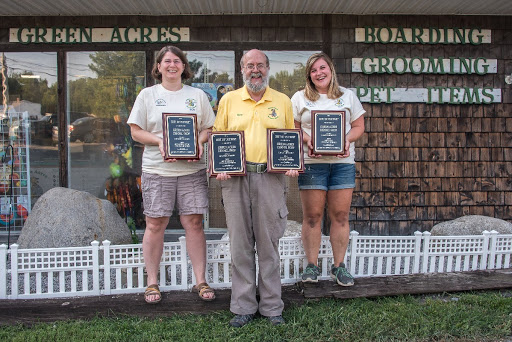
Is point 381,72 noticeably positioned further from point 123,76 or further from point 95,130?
point 95,130

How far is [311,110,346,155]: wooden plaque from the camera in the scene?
10.3 ft

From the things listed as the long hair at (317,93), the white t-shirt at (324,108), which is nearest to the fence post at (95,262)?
the white t-shirt at (324,108)

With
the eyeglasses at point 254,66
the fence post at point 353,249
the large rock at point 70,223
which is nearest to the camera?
the eyeglasses at point 254,66

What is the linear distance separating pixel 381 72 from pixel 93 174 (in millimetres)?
3713

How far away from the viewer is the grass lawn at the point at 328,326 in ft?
9.12

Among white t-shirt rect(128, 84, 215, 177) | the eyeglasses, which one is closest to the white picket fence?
white t-shirt rect(128, 84, 215, 177)

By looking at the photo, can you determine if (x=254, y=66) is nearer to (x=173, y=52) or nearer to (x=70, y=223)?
(x=173, y=52)

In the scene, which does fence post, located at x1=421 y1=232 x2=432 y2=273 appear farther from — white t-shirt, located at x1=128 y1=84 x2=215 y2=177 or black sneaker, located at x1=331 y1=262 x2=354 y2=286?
white t-shirt, located at x1=128 y1=84 x2=215 y2=177

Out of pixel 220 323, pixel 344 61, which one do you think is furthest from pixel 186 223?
pixel 344 61

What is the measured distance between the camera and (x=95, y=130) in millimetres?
5594

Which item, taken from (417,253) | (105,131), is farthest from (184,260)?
(105,131)

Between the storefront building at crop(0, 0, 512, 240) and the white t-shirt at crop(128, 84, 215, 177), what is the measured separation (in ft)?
7.86

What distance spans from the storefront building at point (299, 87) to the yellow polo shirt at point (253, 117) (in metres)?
2.58

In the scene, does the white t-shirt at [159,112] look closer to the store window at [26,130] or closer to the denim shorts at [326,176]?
the denim shorts at [326,176]
